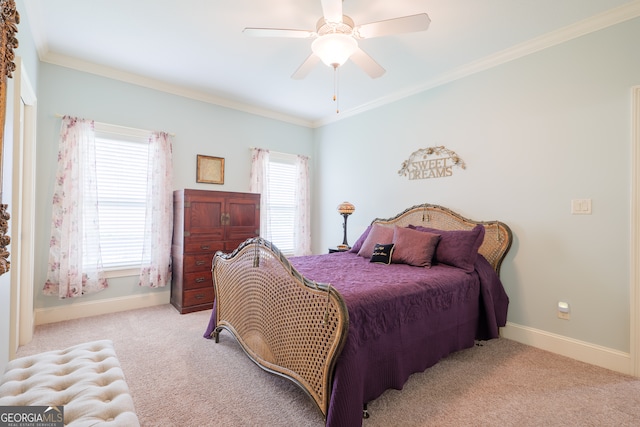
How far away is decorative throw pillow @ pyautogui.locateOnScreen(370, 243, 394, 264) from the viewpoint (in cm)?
304

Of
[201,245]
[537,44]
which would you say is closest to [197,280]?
[201,245]

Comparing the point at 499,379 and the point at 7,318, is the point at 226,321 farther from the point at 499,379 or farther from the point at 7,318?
the point at 499,379

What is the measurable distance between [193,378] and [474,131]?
3.47m

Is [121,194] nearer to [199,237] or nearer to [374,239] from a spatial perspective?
[199,237]

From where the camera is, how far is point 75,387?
4.17ft

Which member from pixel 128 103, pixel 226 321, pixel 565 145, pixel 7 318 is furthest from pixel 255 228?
pixel 565 145

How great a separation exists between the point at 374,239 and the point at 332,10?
7.32 ft

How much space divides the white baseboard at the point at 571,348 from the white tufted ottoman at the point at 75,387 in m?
3.16

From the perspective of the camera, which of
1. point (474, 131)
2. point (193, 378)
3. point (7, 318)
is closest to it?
point (7, 318)

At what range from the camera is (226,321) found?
2.68 meters

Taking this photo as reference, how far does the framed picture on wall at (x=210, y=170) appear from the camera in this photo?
13.8ft

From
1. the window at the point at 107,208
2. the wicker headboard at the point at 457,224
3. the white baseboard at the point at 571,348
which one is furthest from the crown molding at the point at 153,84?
the white baseboard at the point at 571,348

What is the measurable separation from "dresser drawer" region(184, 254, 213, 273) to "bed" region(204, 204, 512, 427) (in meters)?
0.98

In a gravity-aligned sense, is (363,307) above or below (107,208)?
below
